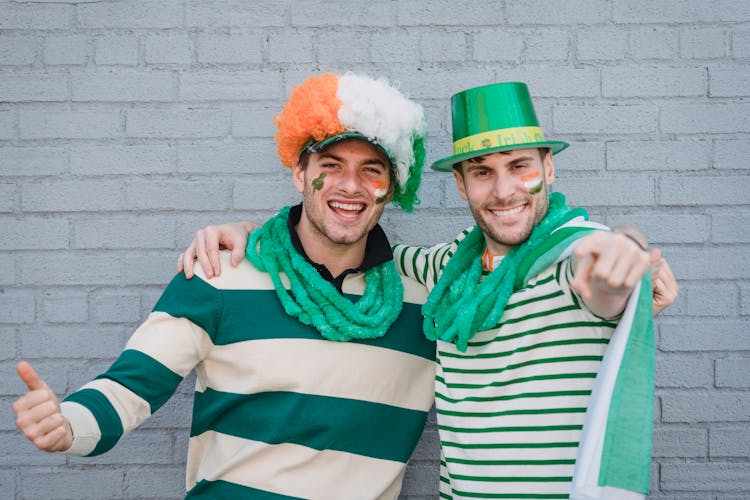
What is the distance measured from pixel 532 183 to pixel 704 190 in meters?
0.99

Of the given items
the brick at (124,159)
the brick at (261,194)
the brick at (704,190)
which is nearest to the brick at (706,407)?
the brick at (704,190)

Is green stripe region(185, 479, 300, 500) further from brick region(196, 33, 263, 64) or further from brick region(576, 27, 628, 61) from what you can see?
brick region(576, 27, 628, 61)

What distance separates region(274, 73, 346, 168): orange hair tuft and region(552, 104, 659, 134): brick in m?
0.92

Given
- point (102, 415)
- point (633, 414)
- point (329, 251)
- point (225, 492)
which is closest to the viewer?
point (633, 414)

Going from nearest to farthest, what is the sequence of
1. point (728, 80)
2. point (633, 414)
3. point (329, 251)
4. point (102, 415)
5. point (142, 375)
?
point (633, 414), point (102, 415), point (142, 375), point (329, 251), point (728, 80)

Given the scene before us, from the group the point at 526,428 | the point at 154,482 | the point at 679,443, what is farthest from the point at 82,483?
the point at 679,443

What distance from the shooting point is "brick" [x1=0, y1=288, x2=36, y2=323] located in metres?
2.63

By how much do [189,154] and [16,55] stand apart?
29.4 inches

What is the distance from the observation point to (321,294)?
2207mm

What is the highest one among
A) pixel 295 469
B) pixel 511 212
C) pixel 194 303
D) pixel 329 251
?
pixel 511 212

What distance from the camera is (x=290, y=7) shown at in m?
2.64

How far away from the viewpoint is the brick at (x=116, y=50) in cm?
263

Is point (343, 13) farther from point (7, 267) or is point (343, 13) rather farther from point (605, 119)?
point (7, 267)

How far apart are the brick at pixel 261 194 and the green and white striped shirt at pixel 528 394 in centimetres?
102
